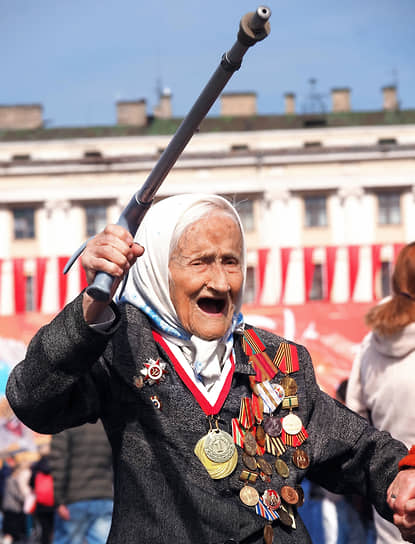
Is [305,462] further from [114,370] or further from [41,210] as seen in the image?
[41,210]

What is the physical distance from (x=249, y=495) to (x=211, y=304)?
1.86 feet

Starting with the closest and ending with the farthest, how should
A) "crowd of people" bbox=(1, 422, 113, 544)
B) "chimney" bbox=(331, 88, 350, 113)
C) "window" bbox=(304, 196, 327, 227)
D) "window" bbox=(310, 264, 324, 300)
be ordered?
"crowd of people" bbox=(1, 422, 113, 544), "window" bbox=(310, 264, 324, 300), "window" bbox=(304, 196, 327, 227), "chimney" bbox=(331, 88, 350, 113)

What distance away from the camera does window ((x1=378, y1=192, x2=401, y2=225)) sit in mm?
46375

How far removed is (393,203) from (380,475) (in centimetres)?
4530

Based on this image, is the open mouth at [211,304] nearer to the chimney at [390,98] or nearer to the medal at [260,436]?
the medal at [260,436]

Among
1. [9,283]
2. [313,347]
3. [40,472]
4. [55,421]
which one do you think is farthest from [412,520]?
[9,283]

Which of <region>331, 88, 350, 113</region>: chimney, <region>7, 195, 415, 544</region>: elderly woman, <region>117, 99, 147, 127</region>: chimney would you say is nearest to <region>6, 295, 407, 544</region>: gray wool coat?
<region>7, 195, 415, 544</region>: elderly woman

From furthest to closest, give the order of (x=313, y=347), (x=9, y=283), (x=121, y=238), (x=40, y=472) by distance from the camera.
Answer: (x=9, y=283), (x=313, y=347), (x=40, y=472), (x=121, y=238)

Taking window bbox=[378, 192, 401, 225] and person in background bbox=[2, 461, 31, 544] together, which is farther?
window bbox=[378, 192, 401, 225]

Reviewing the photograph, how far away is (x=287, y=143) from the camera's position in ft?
153

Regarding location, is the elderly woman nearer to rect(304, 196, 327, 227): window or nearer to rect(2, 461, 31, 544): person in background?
rect(2, 461, 31, 544): person in background

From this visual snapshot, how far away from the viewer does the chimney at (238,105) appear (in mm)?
50094

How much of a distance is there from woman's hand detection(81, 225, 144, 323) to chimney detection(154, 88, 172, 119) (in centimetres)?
5090

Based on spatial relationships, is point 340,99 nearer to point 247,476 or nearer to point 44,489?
point 44,489
